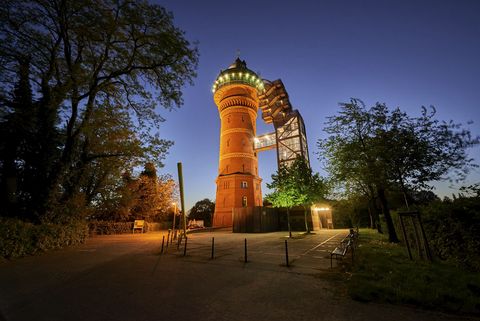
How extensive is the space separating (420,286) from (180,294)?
5.91m

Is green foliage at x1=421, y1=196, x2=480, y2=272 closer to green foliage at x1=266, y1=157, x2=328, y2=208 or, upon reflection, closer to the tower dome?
green foliage at x1=266, y1=157, x2=328, y2=208

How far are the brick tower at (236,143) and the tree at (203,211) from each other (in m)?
22.0

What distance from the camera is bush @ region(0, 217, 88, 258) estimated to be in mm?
9695

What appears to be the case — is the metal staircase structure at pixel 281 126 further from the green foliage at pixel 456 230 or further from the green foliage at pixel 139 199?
the green foliage at pixel 456 230

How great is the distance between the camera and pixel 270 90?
5331cm

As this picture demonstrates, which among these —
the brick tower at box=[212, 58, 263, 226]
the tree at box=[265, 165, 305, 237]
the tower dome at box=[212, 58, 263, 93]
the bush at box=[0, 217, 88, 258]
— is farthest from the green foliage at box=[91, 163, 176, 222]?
the tower dome at box=[212, 58, 263, 93]

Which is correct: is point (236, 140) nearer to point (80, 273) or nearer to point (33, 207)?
point (33, 207)

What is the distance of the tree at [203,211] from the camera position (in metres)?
56.8

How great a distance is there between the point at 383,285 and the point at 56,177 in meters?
17.7

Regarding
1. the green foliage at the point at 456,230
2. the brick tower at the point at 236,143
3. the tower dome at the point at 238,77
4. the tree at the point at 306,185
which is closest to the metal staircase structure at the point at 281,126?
the tower dome at the point at 238,77

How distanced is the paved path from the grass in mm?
362

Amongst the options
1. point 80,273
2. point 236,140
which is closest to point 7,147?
point 80,273

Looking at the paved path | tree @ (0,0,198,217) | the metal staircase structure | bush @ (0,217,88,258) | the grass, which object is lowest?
the paved path

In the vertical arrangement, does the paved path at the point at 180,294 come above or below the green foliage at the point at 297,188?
below
